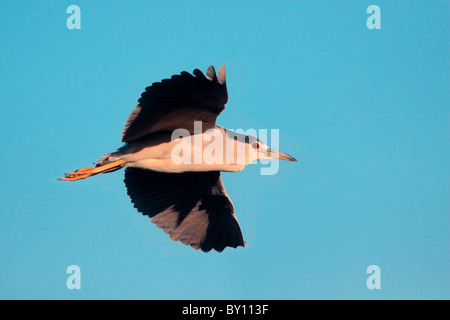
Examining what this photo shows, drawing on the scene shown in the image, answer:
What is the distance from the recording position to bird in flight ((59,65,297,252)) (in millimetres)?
8719

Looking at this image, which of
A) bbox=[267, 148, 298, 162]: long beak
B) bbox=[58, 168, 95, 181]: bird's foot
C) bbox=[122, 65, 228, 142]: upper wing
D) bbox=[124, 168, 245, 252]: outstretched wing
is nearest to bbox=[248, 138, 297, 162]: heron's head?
bbox=[267, 148, 298, 162]: long beak

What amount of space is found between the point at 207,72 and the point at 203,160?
79.0 inches

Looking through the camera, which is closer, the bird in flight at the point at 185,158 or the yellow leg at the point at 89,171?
the bird in flight at the point at 185,158

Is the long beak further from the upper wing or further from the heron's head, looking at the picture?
the upper wing

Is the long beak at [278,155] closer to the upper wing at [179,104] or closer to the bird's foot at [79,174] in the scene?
the upper wing at [179,104]

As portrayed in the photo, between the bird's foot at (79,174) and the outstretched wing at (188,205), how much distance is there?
1104 mm

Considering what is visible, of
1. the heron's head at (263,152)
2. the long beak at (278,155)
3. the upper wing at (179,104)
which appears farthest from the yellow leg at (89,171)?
the long beak at (278,155)

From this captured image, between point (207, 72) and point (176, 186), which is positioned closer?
point (207, 72)

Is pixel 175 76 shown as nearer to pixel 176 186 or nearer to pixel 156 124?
pixel 156 124

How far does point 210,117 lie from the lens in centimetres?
930

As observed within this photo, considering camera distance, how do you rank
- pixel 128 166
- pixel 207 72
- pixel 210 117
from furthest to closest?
pixel 128 166
pixel 210 117
pixel 207 72

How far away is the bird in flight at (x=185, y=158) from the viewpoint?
343 inches

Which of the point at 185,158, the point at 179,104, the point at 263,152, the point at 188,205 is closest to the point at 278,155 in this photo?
the point at 263,152

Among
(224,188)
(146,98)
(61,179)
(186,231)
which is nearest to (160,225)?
(186,231)
